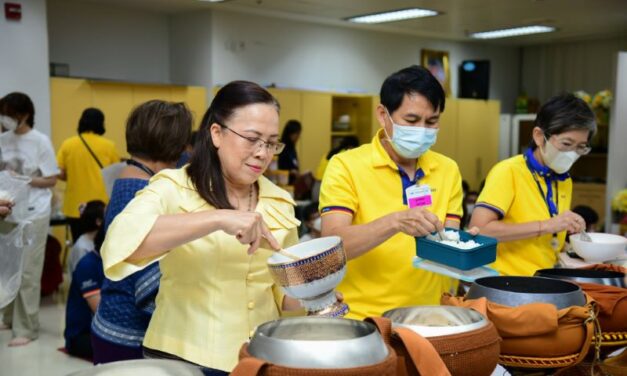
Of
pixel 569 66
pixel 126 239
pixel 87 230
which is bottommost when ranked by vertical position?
pixel 87 230

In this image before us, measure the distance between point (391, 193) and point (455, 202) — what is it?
0.21 meters

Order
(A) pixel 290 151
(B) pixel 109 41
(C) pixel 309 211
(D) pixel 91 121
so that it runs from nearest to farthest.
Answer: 1. (C) pixel 309 211
2. (D) pixel 91 121
3. (A) pixel 290 151
4. (B) pixel 109 41

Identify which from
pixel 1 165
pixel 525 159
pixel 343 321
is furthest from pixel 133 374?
pixel 1 165

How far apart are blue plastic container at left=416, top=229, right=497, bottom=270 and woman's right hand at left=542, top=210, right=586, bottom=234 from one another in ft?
1.54

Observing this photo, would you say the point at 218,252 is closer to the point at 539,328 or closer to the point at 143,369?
the point at 143,369

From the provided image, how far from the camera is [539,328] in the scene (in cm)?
126

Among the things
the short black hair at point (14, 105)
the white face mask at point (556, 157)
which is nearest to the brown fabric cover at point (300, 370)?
the white face mask at point (556, 157)

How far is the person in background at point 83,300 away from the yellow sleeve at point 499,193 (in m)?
1.95

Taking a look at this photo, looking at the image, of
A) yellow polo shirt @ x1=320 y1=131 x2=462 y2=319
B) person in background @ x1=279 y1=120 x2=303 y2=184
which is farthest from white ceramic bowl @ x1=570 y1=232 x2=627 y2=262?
person in background @ x1=279 y1=120 x2=303 y2=184

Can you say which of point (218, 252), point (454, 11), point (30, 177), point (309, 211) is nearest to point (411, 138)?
point (218, 252)

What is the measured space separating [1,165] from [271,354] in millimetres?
4169

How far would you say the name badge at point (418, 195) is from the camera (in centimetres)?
185

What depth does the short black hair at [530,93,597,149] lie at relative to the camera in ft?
7.33

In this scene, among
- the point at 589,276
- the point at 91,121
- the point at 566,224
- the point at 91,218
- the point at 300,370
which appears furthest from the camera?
the point at 91,121
